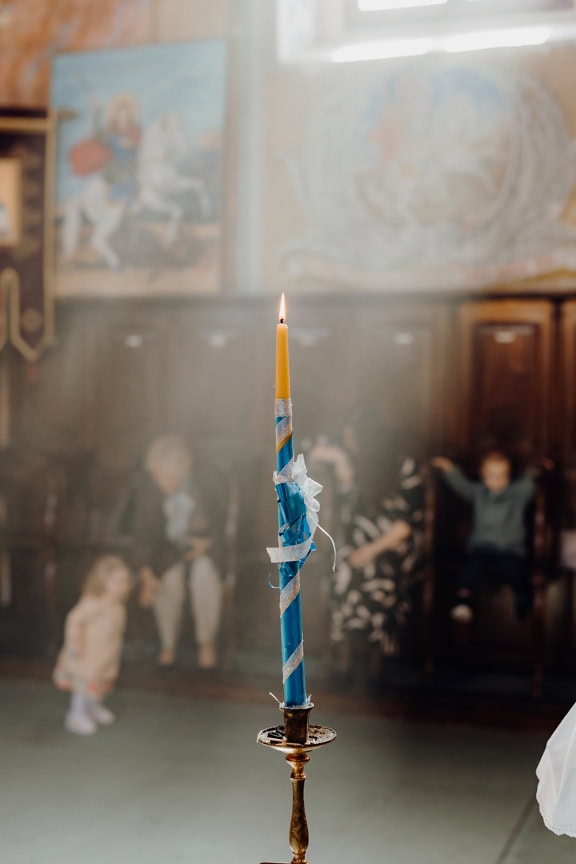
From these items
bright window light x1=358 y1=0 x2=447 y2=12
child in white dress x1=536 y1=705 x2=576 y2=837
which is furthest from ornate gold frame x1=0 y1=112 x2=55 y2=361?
child in white dress x1=536 y1=705 x2=576 y2=837

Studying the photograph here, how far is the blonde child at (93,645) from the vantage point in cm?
513

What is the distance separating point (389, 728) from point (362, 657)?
548mm

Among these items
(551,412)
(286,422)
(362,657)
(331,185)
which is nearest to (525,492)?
(551,412)

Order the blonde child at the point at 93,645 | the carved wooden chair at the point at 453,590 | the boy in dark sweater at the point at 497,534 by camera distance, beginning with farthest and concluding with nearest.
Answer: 1. the boy in dark sweater at the point at 497,534
2. the carved wooden chair at the point at 453,590
3. the blonde child at the point at 93,645

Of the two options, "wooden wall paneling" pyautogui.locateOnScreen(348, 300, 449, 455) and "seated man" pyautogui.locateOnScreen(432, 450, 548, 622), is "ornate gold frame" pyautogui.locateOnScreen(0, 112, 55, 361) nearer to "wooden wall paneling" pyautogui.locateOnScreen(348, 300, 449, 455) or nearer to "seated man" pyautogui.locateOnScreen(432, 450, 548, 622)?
"wooden wall paneling" pyautogui.locateOnScreen(348, 300, 449, 455)

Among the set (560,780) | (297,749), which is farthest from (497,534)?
(297,749)

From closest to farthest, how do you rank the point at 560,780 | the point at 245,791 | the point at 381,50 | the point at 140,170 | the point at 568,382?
the point at 560,780, the point at 245,791, the point at 568,382, the point at 381,50, the point at 140,170

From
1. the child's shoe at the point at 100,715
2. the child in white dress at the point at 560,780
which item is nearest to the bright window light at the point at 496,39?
the child's shoe at the point at 100,715

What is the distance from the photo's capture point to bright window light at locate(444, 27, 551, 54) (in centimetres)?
616

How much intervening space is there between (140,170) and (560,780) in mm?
5571

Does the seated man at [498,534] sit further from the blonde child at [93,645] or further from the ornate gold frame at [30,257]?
the ornate gold frame at [30,257]

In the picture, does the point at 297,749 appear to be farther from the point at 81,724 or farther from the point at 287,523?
the point at 81,724

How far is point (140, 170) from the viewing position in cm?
674

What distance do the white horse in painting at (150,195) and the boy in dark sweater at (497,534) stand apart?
2.29 meters
